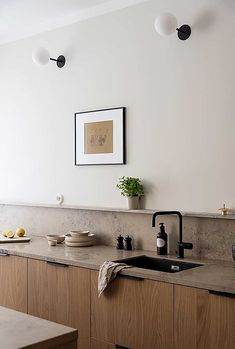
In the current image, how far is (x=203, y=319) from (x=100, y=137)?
1.82m

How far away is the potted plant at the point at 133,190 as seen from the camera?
Answer: 3.53m

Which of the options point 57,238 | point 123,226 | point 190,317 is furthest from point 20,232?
point 190,317

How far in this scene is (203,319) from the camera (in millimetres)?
2473

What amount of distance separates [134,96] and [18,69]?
1.48 metres

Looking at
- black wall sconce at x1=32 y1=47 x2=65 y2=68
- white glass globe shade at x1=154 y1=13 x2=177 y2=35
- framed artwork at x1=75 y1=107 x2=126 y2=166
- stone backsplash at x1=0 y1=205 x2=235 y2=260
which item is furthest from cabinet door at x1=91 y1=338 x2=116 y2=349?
black wall sconce at x1=32 y1=47 x2=65 y2=68

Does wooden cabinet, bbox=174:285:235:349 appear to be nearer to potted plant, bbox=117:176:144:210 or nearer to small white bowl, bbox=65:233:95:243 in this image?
potted plant, bbox=117:176:144:210

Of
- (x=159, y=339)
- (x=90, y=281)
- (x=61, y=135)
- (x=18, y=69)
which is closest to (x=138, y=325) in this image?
(x=159, y=339)

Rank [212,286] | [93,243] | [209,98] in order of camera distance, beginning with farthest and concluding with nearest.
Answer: [93,243], [209,98], [212,286]

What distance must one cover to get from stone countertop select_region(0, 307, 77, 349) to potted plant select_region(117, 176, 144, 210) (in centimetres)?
183

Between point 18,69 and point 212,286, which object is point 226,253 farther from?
point 18,69

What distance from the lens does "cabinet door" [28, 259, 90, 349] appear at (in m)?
3.04

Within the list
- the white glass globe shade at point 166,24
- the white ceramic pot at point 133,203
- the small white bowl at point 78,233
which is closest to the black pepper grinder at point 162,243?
the white ceramic pot at point 133,203

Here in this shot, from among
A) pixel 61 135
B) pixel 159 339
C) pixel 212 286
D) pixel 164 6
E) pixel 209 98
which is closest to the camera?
pixel 212 286

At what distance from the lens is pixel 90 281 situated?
3.00 m
